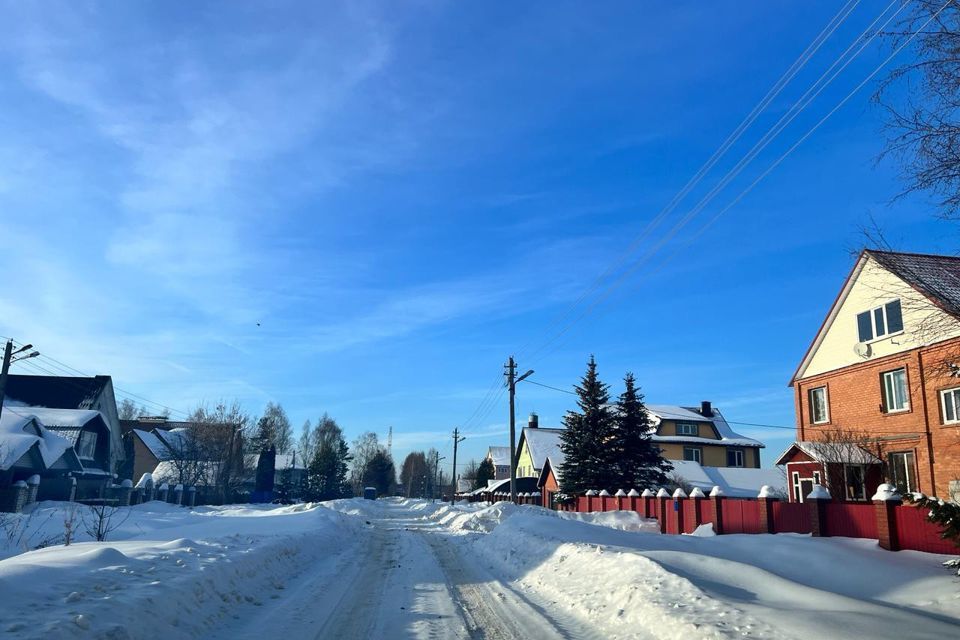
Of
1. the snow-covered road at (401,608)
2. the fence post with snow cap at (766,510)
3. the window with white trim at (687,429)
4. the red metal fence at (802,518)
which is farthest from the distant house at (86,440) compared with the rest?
the window with white trim at (687,429)

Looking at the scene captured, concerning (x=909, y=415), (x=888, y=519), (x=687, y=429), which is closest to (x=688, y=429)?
(x=687, y=429)

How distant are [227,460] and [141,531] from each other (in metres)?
36.1

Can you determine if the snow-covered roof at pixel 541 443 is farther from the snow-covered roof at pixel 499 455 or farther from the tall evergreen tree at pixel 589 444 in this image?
the snow-covered roof at pixel 499 455

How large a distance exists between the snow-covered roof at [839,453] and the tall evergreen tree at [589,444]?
1539cm

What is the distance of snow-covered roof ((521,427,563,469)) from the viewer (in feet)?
203

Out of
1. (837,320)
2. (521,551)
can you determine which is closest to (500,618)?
(521,551)

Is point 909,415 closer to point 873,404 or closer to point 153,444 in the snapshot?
point 873,404

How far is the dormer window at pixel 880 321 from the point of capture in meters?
26.5

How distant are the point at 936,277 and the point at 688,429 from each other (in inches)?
1852

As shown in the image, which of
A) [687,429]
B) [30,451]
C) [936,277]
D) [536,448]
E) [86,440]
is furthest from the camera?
[536,448]

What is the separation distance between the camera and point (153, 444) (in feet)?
237

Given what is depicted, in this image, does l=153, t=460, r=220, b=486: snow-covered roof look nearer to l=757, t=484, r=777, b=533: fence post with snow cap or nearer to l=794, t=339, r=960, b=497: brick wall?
l=757, t=484, r=777, b=533: fence post with snow cap

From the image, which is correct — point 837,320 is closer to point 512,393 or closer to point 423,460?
point 512,393

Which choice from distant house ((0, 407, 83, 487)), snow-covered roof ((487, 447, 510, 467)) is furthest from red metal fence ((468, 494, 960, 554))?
snow-covered roof ((487, 447, 510, 467))
